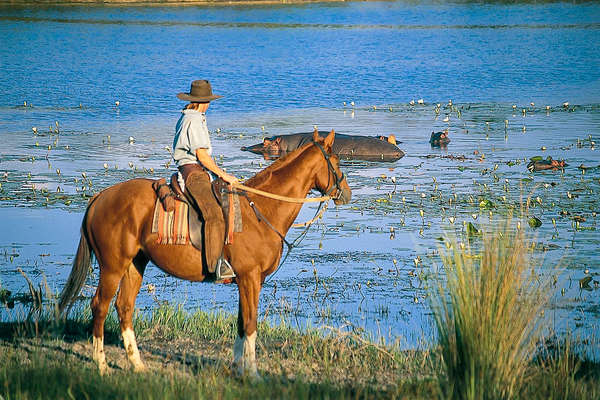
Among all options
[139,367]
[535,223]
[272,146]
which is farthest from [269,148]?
[139,367]

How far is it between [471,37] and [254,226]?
46461 mm

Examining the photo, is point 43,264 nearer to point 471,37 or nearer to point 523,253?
point 523,253

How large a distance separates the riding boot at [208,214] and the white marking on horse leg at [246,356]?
0.60 meters

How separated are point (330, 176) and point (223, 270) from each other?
3.70 ft

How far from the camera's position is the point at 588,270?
10828mm

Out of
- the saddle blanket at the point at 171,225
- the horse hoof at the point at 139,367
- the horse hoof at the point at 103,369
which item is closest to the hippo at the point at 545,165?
the saddle blanket at the point at 171,225

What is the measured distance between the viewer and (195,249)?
7852 mm

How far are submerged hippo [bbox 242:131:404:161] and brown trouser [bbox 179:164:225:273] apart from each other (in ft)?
34.5

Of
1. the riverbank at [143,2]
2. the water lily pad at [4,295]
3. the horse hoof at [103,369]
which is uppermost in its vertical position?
the riverbank at [143,2]

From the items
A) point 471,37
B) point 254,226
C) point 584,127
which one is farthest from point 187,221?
point 471,37

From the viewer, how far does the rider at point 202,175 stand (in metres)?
7.75

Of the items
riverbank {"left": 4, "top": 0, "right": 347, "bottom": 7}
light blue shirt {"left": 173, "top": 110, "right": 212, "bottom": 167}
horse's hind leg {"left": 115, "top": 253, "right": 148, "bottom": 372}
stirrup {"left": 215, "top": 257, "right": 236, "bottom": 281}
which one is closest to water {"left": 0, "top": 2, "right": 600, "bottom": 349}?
stirrup {"left": 215, "top": 257, "right": 236, "bottom": 281}

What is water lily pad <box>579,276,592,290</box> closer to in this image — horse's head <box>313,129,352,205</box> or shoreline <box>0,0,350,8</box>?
horse's head <box>313,129,352,205</box>

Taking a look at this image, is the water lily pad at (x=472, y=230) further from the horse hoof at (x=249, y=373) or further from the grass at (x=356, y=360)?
the horse hoof at (x=249, y=373)
